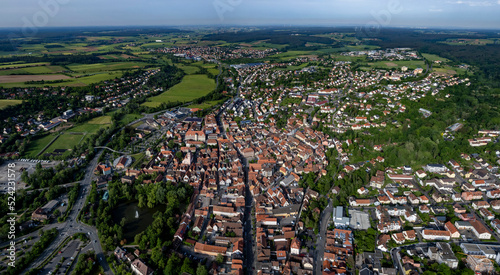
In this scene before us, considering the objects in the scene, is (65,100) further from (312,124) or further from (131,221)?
(312,124)

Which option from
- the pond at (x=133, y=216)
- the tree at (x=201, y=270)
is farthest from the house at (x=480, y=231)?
the pond at (x=133, y=216)

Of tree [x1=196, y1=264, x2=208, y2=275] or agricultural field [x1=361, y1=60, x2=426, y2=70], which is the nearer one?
tree [x1=196, y1=264, x2=208, y2=275]

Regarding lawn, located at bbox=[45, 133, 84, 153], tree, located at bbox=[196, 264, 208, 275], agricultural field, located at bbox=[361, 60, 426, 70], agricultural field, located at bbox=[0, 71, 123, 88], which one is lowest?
tree, located at bbox=[196, 264, 208, 275]

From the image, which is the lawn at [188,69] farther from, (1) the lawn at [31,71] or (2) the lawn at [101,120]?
(2) the lawn at [101,120]

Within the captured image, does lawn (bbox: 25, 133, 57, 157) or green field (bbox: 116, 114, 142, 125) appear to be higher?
green field (bbox: 116, 114, 142, 125)

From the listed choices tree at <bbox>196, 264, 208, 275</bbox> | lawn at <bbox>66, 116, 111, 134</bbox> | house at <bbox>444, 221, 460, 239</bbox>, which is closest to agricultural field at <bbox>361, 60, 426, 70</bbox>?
house at <bbox>444, 221, 460, 239</bbox>

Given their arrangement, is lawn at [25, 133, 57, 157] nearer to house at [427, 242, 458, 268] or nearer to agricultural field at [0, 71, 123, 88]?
agricultural field at [0, 71, 123, 88]

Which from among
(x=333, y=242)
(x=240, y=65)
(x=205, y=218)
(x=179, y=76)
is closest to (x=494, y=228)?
(x=333, y=242)
